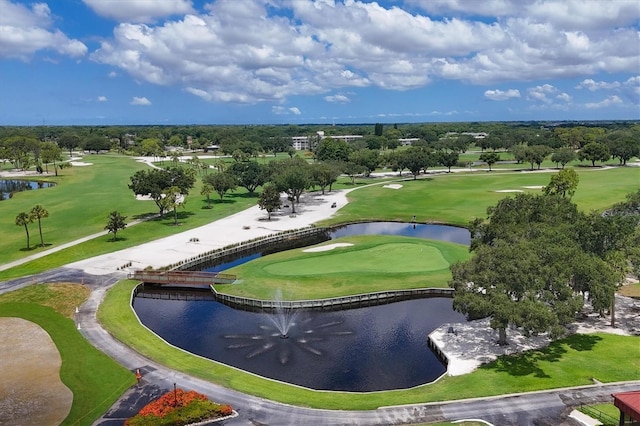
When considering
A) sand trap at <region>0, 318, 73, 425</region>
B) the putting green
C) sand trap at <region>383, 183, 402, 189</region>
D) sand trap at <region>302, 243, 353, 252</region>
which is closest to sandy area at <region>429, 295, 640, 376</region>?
the putting green

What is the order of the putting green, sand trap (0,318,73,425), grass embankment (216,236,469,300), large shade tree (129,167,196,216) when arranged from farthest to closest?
large shade tree (129,167,196,216) < the putting green < grass embankment (216,236,469,300) < sand trap (0,318,73,425)

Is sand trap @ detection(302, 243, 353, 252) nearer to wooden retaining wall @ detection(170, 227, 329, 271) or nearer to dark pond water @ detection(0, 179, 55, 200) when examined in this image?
wooden retaining wall @ detection(170, 227, 329, 271)

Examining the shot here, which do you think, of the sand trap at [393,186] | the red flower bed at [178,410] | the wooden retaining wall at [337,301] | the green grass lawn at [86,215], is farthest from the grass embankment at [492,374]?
the sand trap at [393,186]

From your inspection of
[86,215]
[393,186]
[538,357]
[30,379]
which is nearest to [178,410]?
[30,379]

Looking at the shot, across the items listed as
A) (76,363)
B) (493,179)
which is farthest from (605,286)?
(493,179)

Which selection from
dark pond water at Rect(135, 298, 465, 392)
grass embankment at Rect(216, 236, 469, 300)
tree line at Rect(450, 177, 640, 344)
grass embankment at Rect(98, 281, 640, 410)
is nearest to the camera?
grass embankment at Rect(98, 281, 640, 410)

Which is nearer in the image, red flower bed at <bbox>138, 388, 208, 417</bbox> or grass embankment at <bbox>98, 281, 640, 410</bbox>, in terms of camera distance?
red flower bed at <bbox>138, 388, 208, 417</bbox>

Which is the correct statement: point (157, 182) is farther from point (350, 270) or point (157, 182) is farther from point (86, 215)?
point (350, 270)
